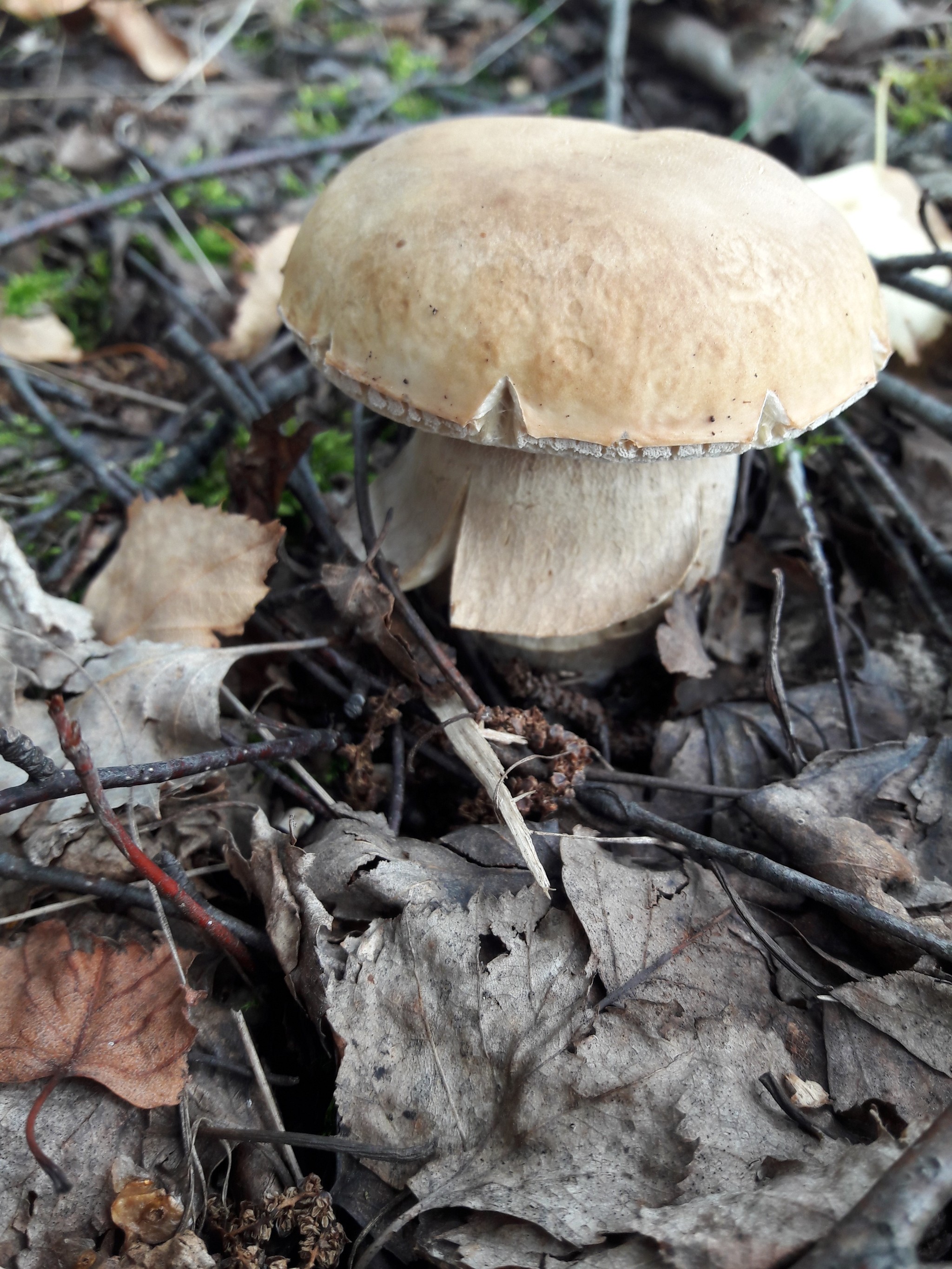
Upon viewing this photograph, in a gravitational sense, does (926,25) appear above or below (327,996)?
above

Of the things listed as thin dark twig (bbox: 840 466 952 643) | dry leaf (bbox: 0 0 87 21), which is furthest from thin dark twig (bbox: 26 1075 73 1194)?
dry leaf (bbox: 0 0 87 21)

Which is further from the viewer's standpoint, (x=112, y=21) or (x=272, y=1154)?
(x=112, y=21)

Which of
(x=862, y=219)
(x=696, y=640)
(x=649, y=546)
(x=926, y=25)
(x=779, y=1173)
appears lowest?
(x=779, y=1173)

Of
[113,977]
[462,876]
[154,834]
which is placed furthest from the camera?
[154,834]

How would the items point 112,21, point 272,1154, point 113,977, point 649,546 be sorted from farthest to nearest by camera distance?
point 112,21 < point 649,546 < point 113,977 < point 272,1154

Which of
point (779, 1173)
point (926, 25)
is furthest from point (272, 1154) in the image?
point (926, 25)

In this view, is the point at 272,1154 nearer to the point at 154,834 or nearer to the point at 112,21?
the point at 154,834

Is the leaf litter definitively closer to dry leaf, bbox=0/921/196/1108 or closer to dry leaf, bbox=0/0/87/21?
dry leaf, bbox=0/921/196/1108
